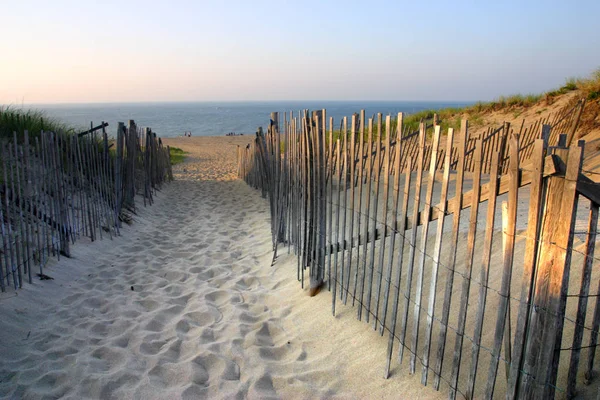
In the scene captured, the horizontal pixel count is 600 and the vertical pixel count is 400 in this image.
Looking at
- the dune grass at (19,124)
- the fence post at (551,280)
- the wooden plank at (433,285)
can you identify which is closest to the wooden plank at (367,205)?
the wooden plank at (433,285)

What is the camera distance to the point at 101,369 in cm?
306

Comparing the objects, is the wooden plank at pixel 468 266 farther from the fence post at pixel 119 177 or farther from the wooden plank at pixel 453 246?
the fence post at pixel 119 177

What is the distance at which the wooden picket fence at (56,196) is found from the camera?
4199 millimetres

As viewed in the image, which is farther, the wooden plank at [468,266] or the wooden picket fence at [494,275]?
the wooden plank at [468,266]

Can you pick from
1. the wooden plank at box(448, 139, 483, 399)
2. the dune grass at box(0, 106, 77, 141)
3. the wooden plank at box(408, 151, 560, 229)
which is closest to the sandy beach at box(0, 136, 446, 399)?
the wooden plank at box(448, 139, 483, 399)

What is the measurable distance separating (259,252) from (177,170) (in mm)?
10282

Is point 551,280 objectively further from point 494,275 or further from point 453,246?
point 494,275

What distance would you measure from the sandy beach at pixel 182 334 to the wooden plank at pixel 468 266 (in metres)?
0.29

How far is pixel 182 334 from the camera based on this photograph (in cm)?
365

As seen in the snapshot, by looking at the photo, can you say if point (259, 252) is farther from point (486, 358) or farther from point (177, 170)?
point (177, 170)

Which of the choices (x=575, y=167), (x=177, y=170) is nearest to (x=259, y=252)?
(x=575, y=167)

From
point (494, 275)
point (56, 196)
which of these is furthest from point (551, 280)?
point (56, 196)

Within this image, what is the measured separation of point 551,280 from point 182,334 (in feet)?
9.21

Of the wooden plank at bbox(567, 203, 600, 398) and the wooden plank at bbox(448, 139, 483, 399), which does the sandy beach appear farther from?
the wooden plank at bbox(567, 203, 600, 398)
